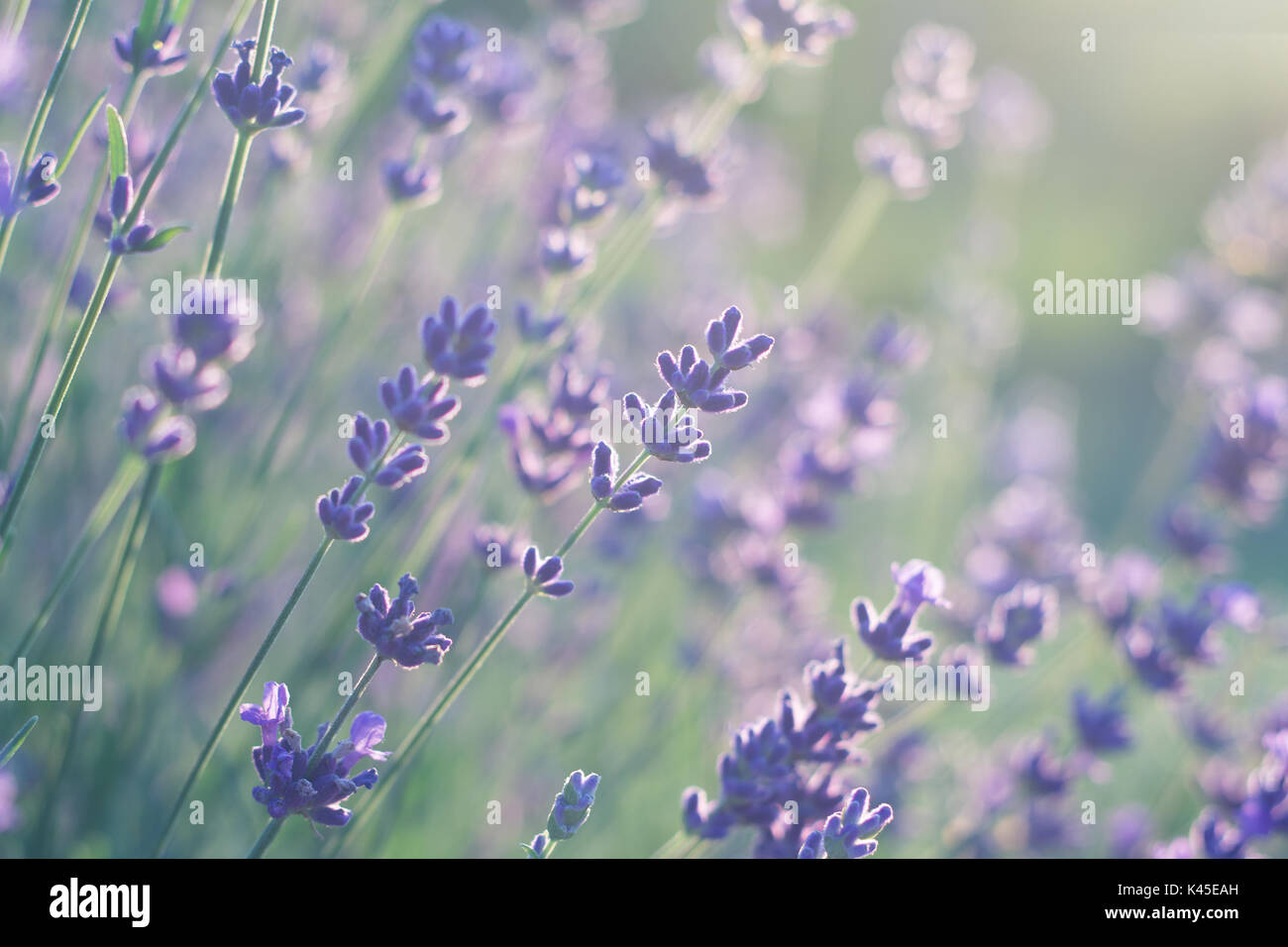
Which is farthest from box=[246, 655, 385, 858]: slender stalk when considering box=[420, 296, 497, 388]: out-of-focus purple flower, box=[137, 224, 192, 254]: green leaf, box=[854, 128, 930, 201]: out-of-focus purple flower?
box=[854, 128, 930, 201]: out-of-focus purple flower

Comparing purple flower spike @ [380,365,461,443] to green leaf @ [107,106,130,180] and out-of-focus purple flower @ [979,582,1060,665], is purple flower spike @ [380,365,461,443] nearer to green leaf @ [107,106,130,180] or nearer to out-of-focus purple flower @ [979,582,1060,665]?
green leaf @ [107,106,130,180]

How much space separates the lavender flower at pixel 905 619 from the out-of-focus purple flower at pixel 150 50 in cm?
104

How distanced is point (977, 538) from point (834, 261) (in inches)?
36.1

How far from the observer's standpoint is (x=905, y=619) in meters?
1.28

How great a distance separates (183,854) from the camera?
1669 millimetres

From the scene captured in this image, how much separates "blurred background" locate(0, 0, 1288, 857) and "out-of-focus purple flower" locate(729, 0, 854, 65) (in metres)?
0.21

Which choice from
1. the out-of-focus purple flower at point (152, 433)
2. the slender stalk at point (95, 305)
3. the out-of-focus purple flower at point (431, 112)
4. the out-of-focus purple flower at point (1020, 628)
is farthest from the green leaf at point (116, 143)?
the out-of-focus purple flower at point (1020, 628)

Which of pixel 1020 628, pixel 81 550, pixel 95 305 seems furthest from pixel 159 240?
pixel 1020 628

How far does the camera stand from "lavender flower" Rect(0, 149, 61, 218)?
1100 mm

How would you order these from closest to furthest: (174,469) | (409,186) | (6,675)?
(6,675) < (409,186) < (174,469)

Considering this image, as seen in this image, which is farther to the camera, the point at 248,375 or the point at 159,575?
the point at 248,375

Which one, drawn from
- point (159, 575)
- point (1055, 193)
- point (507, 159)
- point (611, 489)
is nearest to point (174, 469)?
point (159, 575)

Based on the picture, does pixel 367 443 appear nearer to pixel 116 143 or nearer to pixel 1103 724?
pixel 116 143

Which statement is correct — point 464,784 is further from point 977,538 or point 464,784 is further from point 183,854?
point 977,538
